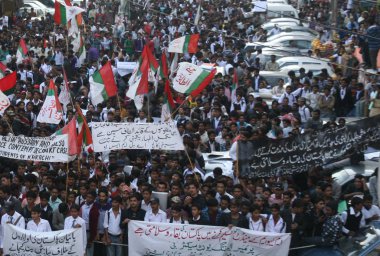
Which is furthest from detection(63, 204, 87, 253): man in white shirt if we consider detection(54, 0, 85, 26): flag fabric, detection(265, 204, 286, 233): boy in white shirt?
detection(54, 0, 85, 26): flag fabric

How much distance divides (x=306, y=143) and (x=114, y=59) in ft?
39.6

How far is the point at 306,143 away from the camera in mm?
13758

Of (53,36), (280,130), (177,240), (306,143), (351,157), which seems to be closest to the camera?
(177,240)

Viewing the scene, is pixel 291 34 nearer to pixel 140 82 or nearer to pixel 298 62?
pixel 298 62

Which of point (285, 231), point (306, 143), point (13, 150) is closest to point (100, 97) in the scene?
point (13, 150)

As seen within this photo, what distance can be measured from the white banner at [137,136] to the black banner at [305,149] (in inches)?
53.7

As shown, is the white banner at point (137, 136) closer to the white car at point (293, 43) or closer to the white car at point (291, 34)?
the white car at point (293, 43)

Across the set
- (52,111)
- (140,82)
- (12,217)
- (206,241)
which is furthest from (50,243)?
(140,82)

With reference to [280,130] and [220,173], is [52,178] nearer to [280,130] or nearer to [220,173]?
[220,173]

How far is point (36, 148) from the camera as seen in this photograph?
1428cm

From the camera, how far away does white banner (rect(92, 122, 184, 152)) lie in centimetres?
1453

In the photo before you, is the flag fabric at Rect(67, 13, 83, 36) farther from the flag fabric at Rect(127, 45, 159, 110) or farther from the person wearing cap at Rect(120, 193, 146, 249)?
the person wearing cap at Rect(120, 193, 146, 249)

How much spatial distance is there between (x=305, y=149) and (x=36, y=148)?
3.52 metres

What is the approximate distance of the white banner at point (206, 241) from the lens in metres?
12.2
